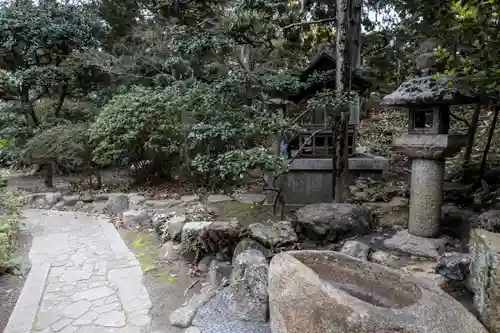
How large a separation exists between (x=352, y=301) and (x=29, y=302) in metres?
3.55

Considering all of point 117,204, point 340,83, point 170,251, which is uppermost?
point 340,83

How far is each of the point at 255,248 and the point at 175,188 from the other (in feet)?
16.7

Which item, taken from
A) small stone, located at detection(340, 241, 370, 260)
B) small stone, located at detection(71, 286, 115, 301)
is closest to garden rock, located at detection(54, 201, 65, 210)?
small stone, located at detection(71, 286, 115, 301)

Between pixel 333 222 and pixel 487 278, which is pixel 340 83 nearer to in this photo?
pixel 333 222

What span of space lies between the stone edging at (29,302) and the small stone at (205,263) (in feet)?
6.36

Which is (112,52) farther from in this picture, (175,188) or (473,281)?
(473,281)

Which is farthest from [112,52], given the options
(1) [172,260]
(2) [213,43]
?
(1) [172,260]

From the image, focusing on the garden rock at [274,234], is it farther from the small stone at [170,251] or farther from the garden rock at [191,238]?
the small stone at [170,251]

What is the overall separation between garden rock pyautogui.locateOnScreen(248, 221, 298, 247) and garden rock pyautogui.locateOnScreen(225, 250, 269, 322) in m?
0.37

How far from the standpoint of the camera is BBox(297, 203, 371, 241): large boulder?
4.69m

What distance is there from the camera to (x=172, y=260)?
504 centimetres

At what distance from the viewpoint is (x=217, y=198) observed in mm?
7715

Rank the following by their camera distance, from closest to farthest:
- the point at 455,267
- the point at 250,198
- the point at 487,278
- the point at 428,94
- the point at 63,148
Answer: the point at 487,278 → the point at 455,267 → the point at 428,94 → the point at 250,198 → the point at 63,148

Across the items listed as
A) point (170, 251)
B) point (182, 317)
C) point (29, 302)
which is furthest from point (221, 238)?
point (29, 302)
